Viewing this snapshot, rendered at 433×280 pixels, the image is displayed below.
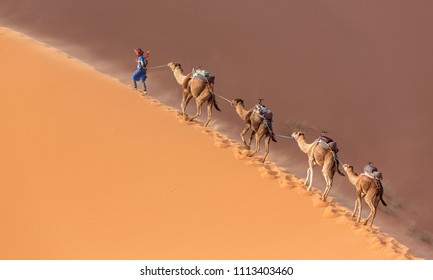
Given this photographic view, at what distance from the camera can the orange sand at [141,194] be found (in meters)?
8.57

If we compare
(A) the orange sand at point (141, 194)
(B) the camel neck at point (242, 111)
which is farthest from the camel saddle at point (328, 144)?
(B) the camel neck at point (242, 111)

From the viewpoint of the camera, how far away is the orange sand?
8570mm

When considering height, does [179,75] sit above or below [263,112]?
above

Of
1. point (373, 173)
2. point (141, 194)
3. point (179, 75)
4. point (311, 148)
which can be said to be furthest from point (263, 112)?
point (141, 194)

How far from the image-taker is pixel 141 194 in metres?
9.63

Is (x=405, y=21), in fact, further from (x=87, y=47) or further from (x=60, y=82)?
(x=60, y=82)

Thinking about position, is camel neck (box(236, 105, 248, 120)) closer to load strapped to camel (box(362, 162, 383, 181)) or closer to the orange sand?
the orange sand

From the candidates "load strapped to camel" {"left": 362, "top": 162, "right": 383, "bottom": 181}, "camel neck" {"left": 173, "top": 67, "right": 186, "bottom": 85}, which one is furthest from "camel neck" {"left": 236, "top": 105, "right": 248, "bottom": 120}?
"load strapped to camel" {"left": 362, "top": 162, "right": 383, "bottom": 181}

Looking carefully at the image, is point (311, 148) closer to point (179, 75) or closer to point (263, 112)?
point (263, 112)

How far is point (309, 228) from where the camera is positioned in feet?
30.8

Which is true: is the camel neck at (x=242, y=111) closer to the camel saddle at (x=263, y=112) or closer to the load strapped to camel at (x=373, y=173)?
the camel saddle at (x=263, y=112)

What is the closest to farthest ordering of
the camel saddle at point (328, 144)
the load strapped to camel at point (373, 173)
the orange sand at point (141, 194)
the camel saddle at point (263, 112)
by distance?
the orange sand at point (141, 194) < the load strapped to camel at point (373, 173) < the camel saddle at point (328, 144) < the camel saddle at point (263, 112)

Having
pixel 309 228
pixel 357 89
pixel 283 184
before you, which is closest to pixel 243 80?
pixel 357 89

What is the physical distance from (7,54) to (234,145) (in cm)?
706
